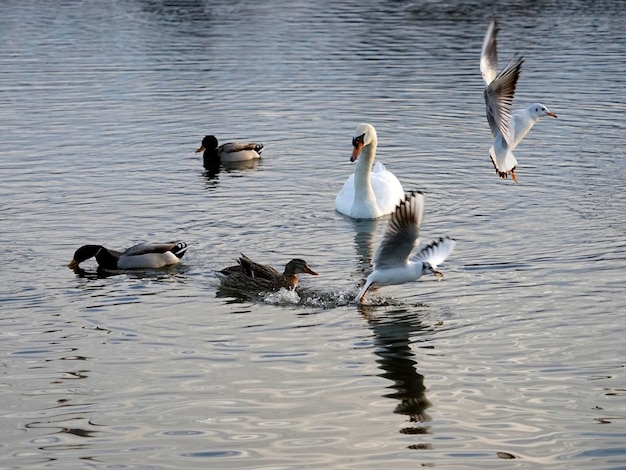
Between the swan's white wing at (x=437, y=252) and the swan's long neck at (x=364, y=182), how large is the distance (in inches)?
181

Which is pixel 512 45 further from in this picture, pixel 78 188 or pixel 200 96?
pixel 78 188

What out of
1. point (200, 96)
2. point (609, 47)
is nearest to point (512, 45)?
point (609, 47)

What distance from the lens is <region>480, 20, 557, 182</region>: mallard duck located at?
→ 48.5ft

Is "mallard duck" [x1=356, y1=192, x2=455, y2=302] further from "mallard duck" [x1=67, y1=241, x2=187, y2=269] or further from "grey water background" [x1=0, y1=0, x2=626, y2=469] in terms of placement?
"mallard duck" [x1=67, y1=241, x2=187, y2=269]

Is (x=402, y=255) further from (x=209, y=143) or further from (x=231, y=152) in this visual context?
(x=209, y=143)

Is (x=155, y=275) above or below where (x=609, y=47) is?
below

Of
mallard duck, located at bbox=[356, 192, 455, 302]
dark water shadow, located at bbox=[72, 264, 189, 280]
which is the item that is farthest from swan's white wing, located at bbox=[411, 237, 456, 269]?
dark water shadow, located at bbox=[72, 264, 189, 280]

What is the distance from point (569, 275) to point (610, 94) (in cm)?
1257

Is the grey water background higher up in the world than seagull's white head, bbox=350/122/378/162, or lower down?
lower down

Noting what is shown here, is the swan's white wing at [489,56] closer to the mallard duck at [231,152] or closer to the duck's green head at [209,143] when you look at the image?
the mallard duck at [231,152]

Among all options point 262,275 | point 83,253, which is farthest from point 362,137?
point 83,253

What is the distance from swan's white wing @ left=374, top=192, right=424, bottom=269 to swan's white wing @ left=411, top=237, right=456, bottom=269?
31cm

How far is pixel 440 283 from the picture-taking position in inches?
535

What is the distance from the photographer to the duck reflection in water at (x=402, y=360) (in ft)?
32.7
